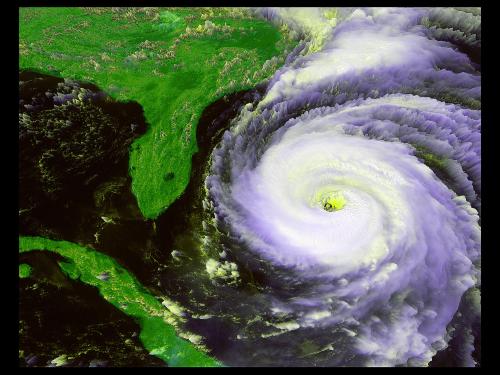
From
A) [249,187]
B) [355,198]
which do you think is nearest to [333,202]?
[355,198]

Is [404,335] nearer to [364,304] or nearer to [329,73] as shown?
[364,304]

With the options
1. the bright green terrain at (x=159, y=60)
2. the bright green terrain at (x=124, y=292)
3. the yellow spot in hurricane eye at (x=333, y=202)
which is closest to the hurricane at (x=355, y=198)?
the yellow spot in hurricane eye at (x=333, y=202)

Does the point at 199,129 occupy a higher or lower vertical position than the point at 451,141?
higher

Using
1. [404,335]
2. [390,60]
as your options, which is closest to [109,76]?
[390,60]

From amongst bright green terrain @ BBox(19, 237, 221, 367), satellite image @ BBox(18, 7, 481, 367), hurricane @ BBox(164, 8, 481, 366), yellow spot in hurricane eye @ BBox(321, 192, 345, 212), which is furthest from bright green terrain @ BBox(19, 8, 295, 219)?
yellow spot in hurricane eye @ BBox(321, 192, 345, 212)

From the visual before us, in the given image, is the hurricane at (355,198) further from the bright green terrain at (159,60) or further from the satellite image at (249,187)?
the bright green terrain at (159,60)

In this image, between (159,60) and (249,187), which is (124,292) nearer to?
(249,187)
